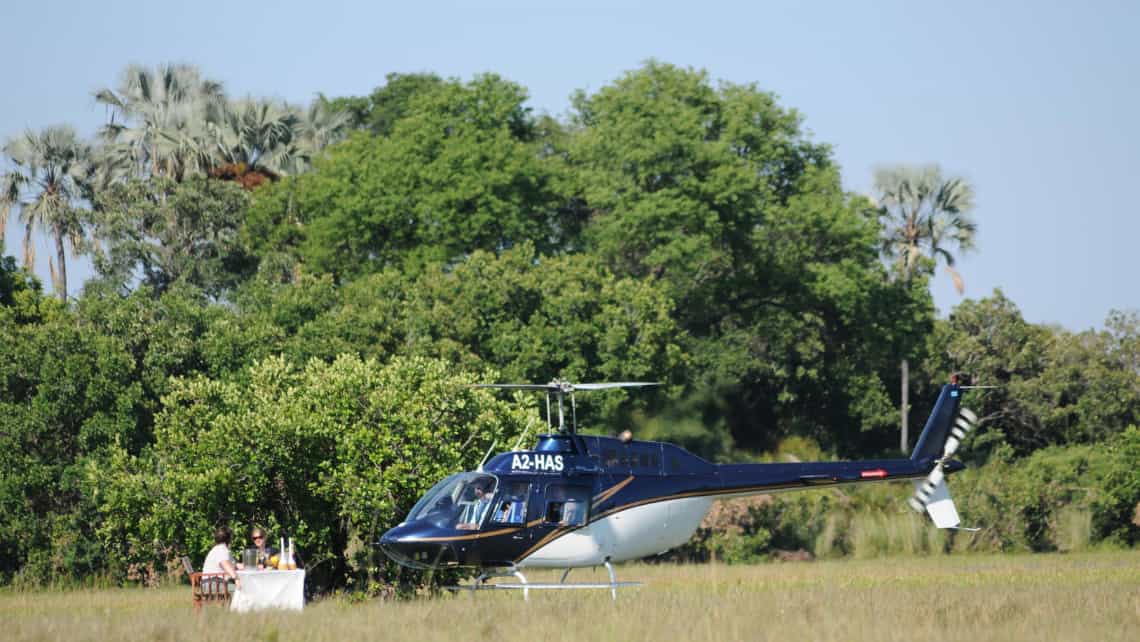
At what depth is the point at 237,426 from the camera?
2775 cm

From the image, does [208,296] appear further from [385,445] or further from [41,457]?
[385,445]

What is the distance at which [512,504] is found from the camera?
24438 millimetres

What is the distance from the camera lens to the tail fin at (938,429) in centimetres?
2992

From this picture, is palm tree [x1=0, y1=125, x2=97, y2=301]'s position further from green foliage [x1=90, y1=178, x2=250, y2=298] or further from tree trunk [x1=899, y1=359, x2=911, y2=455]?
tree trunk [x1=899, y1=359, x2=911, y2=455]

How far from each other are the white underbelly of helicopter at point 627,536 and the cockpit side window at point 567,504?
216 millimetres

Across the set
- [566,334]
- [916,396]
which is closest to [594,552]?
[566,334]

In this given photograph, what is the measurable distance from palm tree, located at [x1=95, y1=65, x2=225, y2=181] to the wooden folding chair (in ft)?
140

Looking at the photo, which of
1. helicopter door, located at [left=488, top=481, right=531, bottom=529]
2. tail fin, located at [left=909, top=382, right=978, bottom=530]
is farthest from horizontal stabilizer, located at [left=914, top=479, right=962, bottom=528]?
helicopter door, located at [left=488, top=481, right=531, bottom=529]

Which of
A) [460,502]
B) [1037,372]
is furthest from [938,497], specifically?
[1037,372]

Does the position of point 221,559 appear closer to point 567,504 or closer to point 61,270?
point 567,504

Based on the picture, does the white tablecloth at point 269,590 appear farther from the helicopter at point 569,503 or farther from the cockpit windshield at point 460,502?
the cockpit windshield at point 460,502

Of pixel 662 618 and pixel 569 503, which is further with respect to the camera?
pixel 569 503

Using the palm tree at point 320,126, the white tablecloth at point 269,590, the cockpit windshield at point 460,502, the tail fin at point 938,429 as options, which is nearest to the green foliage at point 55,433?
the cockpit windshield at point 460,502

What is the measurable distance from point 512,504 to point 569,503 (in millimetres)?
1001
